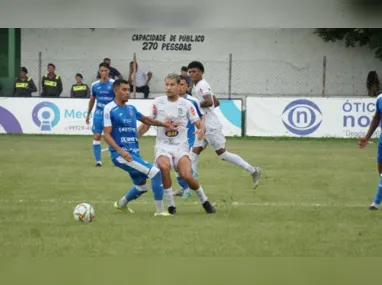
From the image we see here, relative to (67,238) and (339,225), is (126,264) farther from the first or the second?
(339,225)

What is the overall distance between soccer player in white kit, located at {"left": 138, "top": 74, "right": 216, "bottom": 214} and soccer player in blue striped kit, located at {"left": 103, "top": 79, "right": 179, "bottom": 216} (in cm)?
18

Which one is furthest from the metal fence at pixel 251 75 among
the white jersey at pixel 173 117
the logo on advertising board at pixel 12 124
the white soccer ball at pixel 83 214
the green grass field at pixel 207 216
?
the white soccer ball at pixel 83 214

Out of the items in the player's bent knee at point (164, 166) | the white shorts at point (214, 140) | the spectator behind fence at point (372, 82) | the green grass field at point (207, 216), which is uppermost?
the spectator behind fence at point (372, 82)

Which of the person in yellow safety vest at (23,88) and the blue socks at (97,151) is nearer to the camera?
the blue socks at (97,151)

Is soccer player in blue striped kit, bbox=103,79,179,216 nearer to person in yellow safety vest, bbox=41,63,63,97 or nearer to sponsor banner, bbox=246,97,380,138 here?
sponsor banner, bbox=246,97,380,138

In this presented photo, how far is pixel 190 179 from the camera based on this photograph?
37.1 feet

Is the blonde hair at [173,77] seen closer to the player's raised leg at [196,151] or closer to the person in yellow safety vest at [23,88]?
the player's raised leg at [196,151]

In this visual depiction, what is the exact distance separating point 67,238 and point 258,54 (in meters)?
27.6

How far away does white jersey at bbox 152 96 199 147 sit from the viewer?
460 inches

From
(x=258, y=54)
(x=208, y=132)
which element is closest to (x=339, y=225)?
(x=208, y=132)

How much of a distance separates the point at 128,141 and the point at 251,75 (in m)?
23.9

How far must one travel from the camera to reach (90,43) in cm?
3581

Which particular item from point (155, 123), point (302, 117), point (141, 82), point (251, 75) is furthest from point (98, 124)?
point (251, 75)

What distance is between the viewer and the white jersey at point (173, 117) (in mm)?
11672
